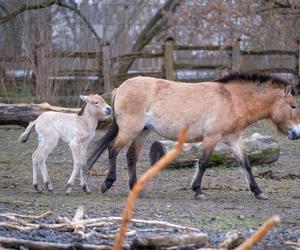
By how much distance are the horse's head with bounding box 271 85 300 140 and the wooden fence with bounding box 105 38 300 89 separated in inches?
469

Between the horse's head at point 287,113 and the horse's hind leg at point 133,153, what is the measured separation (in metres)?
1.71

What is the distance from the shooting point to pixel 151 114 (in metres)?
9.88

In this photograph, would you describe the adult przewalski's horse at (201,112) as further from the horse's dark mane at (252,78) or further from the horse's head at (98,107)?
the horse's head at (98,107)

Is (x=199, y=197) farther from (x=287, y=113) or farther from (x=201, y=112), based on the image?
(x=287, y=113)

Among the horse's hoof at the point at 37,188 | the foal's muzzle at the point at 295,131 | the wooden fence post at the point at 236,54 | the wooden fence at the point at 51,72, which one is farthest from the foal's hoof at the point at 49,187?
the wooden fence post at the point at 236,54

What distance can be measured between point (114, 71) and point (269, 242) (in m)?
17.6

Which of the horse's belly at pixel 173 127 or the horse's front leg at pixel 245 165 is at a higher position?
the horse's belly at pixel 173 127

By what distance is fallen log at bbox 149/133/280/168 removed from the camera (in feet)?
39.3

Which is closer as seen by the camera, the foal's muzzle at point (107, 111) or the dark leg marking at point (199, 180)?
the dark leg marking at point (199, 180)

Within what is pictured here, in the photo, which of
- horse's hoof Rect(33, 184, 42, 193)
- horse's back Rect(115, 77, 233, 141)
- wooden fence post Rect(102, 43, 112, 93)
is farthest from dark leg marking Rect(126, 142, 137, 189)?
wooden fence post Rect(102, 43, 112, 93)

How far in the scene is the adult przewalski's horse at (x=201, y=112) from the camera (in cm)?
982

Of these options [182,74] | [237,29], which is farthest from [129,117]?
[237,29]

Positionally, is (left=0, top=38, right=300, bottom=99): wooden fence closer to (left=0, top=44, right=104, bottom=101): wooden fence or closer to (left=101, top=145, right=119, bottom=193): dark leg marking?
(left=0, top=44, right=104, bottom=101): wooden fence

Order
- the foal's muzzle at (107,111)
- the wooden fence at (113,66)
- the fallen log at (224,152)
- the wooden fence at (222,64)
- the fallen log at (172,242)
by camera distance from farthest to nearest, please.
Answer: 1. the wooden fence at (222,64)
2. the wooden fence at (113,66)
3. the fallen log at (224,152)
4. the foal's muzzle at (107,111)
5. the fallen log at (172,242)
